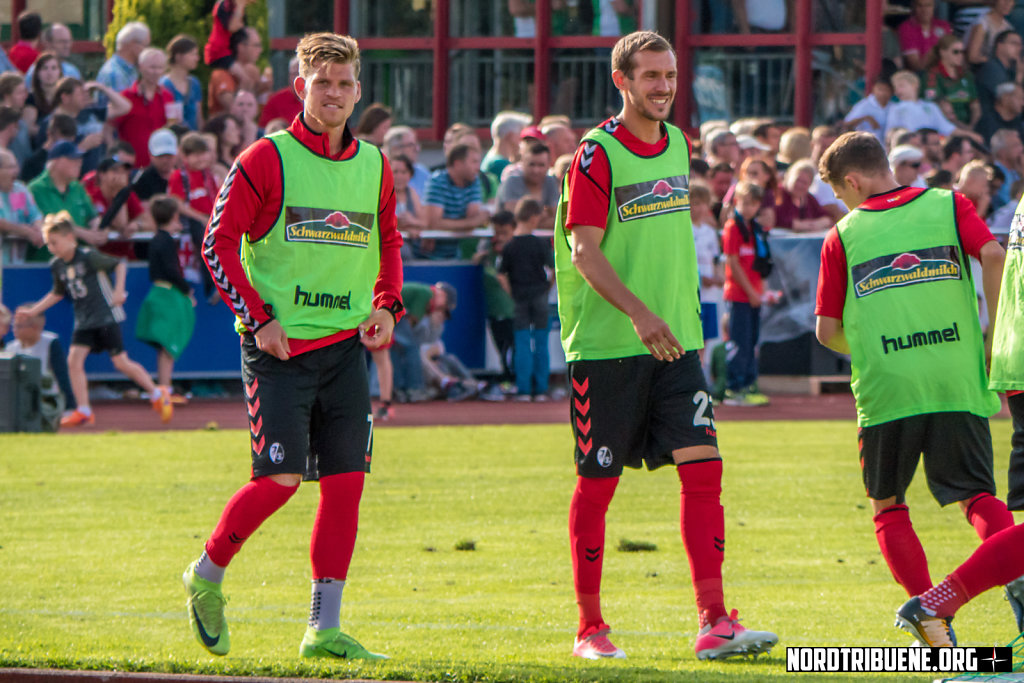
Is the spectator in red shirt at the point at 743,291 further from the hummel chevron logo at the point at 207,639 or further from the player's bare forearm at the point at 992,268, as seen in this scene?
the hummel chevron logo at the point at 207,639

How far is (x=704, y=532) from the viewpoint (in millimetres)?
6082

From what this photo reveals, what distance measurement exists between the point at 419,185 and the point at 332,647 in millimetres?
12997

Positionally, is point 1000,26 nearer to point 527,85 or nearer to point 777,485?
point 527,85

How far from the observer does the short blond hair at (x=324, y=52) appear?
6113mm

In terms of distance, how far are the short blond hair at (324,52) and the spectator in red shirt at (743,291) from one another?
10.5 metres

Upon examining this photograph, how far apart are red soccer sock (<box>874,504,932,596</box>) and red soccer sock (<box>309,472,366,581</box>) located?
192 cm

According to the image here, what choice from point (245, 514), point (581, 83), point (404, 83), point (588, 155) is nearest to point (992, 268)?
point (588, 155)

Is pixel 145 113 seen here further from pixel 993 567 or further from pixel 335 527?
pixel 993 567

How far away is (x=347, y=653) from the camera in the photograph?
593 cm

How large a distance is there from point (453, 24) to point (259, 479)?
853 inches

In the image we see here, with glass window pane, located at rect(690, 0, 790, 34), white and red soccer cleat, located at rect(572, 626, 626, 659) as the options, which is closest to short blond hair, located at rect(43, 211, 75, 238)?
white and red soccer cleat, located at rect(572, 626, 626, 659)

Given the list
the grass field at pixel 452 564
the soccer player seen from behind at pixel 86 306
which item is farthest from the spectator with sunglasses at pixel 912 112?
the soccer player seen from behind at pixel 86 306

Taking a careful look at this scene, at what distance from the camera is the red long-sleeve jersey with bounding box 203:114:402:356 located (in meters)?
5.98

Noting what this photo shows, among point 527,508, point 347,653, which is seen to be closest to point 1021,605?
point 347,653
